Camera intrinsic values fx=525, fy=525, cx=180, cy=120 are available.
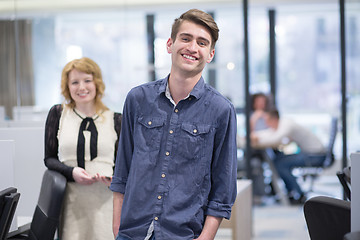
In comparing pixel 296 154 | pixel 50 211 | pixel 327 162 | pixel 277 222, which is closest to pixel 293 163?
pixel 296 154

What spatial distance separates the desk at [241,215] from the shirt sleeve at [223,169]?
1.60 metres

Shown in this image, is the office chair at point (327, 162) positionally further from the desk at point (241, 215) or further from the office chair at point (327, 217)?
the office chair at point (327, 217)

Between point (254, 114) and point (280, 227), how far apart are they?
66.4 inches

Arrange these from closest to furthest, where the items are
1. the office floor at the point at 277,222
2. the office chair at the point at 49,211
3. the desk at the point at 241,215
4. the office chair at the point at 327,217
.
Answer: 1. the office chair at the point at 327,217
2. the office chair at the point at 49,211
3. the desk at the point at 241,215
4. the office floor at the point at 277,222

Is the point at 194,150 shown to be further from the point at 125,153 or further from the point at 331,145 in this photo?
the point at 331,145

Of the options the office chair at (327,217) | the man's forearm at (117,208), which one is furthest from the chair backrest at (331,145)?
the man's forearm at (117,208)

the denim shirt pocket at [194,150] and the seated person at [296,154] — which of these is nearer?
the denim shirt pocket at [194,150]

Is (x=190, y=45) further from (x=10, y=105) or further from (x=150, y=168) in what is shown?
(x=10, y=105)

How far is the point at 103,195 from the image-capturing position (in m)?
2.71

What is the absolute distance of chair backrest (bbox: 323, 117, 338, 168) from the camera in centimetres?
619

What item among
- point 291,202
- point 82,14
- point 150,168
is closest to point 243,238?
point 150,168

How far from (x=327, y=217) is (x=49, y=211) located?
1.30 metres

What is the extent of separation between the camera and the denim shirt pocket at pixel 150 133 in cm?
179

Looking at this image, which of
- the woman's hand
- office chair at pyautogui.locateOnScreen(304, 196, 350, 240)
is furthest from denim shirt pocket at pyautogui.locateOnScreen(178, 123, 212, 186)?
the woman's hand
